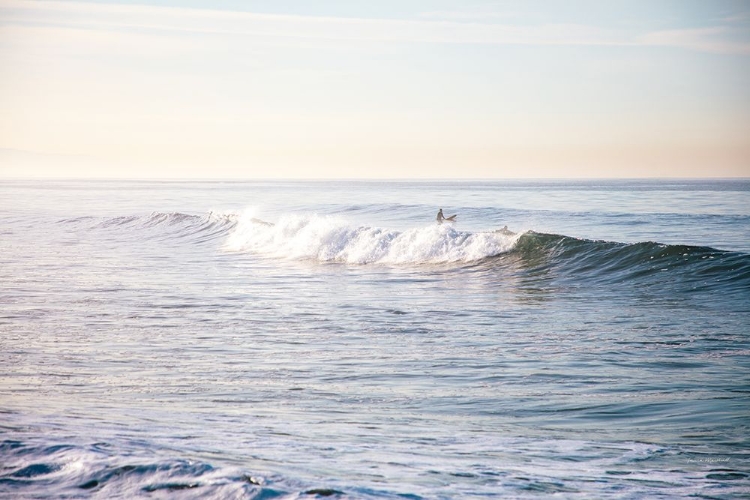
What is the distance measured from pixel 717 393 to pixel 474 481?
476 centimetres

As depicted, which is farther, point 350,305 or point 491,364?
point 350,305

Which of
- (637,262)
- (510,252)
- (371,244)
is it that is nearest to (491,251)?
(510,252)

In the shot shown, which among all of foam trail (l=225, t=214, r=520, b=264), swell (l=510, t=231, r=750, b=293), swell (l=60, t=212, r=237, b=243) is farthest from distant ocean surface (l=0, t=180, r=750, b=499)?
swell (l=60, t=212, r=237, b=243)

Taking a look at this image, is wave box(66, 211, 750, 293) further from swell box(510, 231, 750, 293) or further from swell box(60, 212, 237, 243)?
swell box(60, 212, 237, 243)

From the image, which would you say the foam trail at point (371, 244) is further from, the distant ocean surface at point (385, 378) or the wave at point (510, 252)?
the distant ocean surface at point (385, 378)

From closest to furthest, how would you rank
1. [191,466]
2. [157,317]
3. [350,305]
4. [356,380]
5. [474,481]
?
Answer: 1. [191,466]
2. [474,481]
3. [356,380]
4. [157,317]
5. [350,305]

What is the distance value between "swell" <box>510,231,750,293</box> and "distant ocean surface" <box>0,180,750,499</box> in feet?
0.29

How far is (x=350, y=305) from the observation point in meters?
Answer: 16.7

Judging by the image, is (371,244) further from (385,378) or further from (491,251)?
(385,378)

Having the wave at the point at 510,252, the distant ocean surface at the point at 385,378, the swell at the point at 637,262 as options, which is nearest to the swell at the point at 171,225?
the wave at the point at 510,252

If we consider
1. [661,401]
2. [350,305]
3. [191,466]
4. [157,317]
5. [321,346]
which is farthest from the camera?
[350,305]

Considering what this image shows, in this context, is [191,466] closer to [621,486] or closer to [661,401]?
[621,486]

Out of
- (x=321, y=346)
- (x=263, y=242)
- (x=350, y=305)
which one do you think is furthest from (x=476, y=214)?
(x=321, y=346)

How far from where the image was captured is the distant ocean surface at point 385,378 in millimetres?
5855
